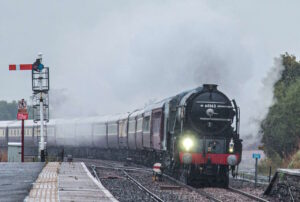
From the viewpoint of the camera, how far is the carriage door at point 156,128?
26750mm

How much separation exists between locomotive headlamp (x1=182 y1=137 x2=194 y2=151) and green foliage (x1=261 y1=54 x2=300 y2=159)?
16.7 meters

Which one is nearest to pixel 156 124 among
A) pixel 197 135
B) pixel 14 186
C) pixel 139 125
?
pixel 197 135

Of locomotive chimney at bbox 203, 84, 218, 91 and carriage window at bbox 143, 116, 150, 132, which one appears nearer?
locomotive chimney at bbox 203, 84, 218, 91

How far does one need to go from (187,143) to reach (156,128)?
5552 millimetres

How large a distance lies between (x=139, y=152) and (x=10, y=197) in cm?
2352

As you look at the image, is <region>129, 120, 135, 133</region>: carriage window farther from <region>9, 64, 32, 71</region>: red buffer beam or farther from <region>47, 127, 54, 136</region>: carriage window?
<region>47, 127, 54, 136</region>: carriage window

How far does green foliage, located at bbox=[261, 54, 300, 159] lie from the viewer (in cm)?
3928

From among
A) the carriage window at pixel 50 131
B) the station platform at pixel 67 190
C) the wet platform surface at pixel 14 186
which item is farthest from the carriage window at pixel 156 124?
the carriage window at pixel 50 131

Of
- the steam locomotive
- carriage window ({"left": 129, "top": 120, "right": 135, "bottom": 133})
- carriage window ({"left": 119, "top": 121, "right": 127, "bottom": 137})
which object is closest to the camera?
the steam locomotive

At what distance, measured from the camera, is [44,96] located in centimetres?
3566

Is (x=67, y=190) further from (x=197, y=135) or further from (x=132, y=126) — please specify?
(x=132, y=126)

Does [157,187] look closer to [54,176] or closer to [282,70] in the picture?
[54,176]

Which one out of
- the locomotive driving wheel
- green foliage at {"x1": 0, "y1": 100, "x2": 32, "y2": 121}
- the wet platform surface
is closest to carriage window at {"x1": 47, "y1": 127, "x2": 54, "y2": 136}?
the locomotive driving wheel

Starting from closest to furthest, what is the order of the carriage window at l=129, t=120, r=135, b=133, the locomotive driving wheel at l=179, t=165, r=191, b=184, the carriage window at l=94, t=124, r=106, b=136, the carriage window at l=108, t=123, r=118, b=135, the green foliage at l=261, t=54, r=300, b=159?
1. the locomotive driving wheel at l=179, t=165, r=191, b=184
2. the carriage window at l=129, t=120, r=135, b=133
3. the green foliage at l=261, t=54, r=300, b=159
4. the carriage window at l=108, t=123, r=118, b=135
5. the carriage window at l=94, t=124, r=106, b=136
